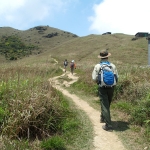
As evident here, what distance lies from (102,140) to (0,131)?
8.12 ft

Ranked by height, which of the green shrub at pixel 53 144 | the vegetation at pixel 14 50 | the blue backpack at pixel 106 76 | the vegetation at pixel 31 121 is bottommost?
the green shrub at pixel 53 144

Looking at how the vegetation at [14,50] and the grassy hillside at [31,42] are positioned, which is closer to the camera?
the vegetation at [14,50]

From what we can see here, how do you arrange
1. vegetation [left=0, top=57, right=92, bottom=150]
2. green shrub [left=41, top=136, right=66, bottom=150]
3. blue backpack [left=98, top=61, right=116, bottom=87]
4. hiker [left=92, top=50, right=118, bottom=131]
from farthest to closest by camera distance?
hiker [left=92, top=50, right=118, bottom=131] < blue backpack [left=98, top=61, right=116, bottom=87] < vegetation [left=0, top=57, right=92, bottom=150] < green shrub [left=41, top=136, right=66, bottom=150]

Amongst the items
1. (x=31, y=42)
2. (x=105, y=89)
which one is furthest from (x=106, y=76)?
(x=31, y=42)

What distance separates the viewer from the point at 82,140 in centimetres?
535

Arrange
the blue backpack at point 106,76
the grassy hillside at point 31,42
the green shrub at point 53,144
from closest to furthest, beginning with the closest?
the green shrub at point 53,144 < the blue backpack at point 106,76 < the grassy hillside at point 31,42

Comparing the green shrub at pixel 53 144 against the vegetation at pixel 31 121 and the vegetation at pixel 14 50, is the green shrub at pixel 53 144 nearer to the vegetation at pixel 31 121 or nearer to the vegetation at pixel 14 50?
the vegetation at pixel 31 121

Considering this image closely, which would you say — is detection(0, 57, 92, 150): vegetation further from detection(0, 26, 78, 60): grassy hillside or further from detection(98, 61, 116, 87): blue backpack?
detection(0, 26, 78, 60): grassy hillside

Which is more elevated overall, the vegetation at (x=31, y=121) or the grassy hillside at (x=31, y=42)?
the grassy hillside at (x=31, y=42)

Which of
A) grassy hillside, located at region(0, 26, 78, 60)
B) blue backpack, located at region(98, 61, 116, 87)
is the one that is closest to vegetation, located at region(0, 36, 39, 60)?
grassy hillside, located at region(0, 26, 78, 60)

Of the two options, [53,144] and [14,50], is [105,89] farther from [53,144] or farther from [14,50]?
[14,50]

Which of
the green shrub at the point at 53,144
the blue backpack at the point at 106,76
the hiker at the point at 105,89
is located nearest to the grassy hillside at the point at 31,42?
the hiker at the point at 105,89

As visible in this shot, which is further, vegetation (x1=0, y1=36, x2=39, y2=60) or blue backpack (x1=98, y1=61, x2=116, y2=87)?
vegetation (x1=0, y1=36, x2=39, y2=60)

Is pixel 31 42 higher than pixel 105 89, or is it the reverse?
pixel 31 42
